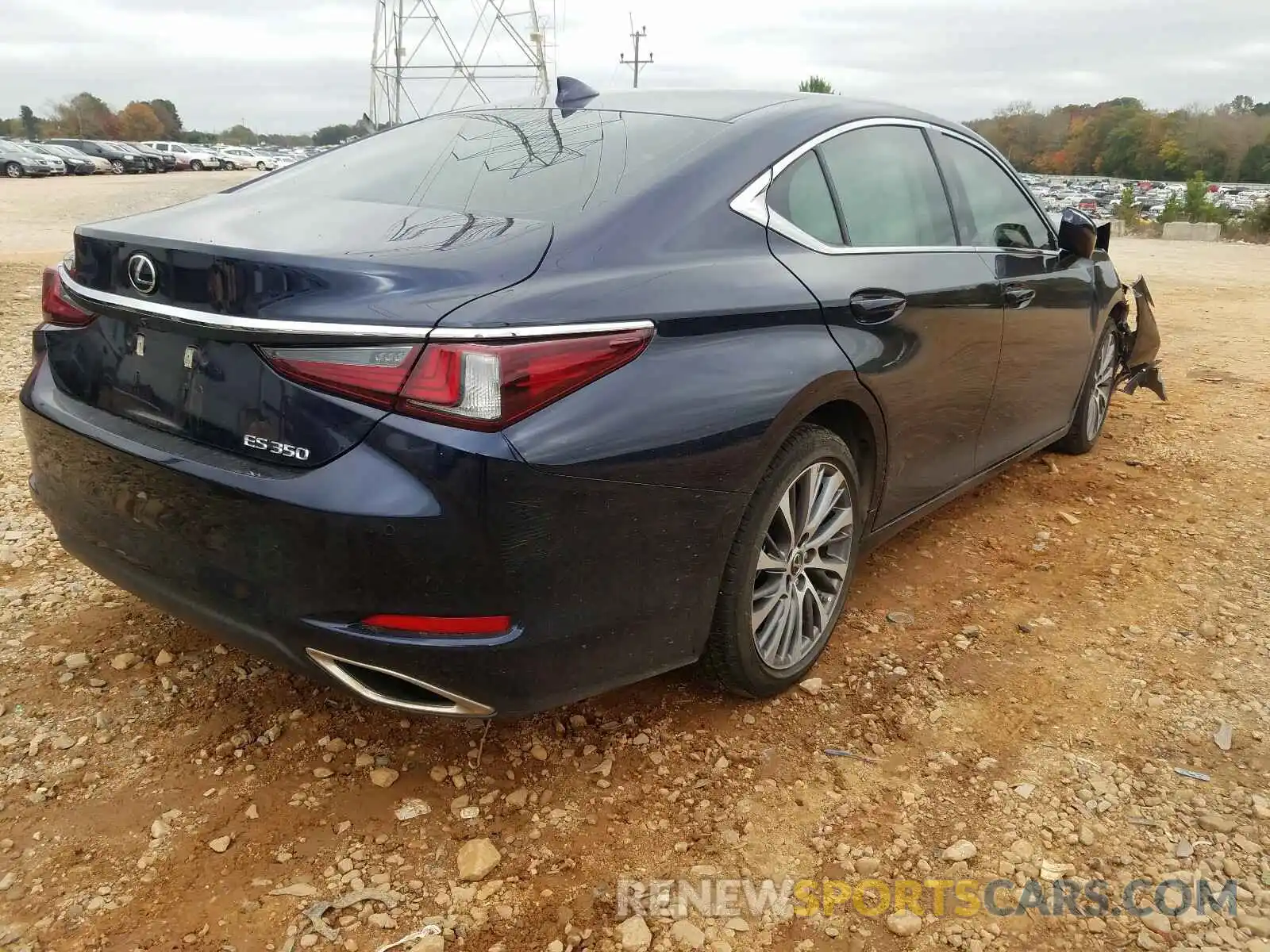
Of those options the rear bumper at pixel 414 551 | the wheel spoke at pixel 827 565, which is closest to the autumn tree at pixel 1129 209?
the wheel spoke at pixel 827 565

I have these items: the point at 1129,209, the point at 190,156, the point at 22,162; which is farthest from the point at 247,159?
the point at 1129,209

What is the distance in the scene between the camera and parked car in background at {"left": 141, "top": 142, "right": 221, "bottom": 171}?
2010 inches

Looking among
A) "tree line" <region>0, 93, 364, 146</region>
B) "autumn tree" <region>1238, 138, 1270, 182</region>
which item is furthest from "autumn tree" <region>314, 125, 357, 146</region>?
"autumn tree" <region>1238, 138, 1270, 182</region>

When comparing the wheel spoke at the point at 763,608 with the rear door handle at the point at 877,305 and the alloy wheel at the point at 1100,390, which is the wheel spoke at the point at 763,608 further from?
the alloy wheel at the point at 1100,390

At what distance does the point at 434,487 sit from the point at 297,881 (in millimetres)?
921

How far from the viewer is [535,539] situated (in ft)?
6.10

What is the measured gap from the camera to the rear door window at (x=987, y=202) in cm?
343

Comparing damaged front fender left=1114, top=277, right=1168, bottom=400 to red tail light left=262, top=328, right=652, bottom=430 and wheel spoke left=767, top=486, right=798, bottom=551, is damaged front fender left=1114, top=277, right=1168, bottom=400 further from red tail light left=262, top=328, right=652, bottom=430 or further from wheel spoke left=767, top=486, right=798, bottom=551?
red tail light left=262, top=328, right=652, bottom=430

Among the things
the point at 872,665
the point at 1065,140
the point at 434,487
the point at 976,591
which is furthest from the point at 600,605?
the point at 1065,140

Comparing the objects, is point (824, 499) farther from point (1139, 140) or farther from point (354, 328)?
point (1139, 140)

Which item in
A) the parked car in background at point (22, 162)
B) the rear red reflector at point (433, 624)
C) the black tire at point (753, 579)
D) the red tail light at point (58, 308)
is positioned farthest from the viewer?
the parked car in background at point (22, 162)

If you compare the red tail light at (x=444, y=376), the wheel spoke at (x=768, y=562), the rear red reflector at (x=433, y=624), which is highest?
the red tail light at (x=444, y=376)

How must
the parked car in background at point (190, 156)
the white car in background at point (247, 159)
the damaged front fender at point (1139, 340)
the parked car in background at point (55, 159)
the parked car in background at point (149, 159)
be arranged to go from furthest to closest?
1. the white car in background at point (247, 159)
2. the parked car in background at point (190, 156)
3. the parked car in background at point (149, 159)
4. the parked car in background at point (55, 159)
5. the damaged front fender at point (1139, 340)

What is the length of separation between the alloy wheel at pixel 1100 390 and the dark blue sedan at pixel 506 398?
2289 millimetres
